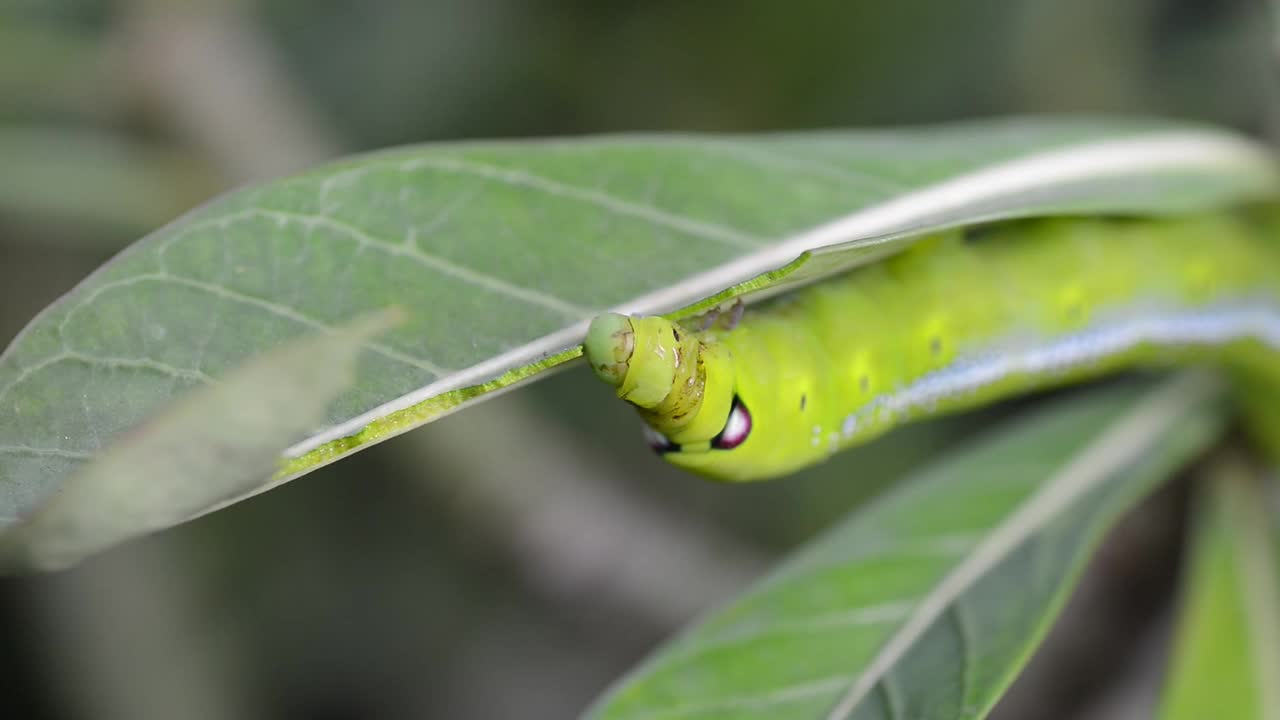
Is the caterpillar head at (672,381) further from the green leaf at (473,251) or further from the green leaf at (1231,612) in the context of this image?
the green leaf at (1231,612)

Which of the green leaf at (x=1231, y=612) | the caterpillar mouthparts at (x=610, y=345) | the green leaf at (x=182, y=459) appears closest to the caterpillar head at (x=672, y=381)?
the caterpillar mouthparts at (x=610, y=345)

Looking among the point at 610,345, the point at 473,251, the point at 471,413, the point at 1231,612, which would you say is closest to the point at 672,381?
the point at 610,345

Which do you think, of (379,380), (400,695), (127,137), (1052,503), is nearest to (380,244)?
(379,380)

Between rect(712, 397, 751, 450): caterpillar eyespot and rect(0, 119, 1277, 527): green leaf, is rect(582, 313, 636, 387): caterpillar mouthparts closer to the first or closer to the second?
rect(0, 119, 1277, 527): green leaf

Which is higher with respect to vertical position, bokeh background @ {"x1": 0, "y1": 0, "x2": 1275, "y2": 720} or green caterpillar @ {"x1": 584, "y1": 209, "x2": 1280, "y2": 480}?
bokeh background @ {"x1": 0, "y1": 0, "x2": 1275, "y2": 720}

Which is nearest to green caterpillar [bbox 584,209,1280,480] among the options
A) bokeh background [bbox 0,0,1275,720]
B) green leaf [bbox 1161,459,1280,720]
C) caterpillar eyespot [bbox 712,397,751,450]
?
caterpillar eyespot [bbox 712,397,751,450]

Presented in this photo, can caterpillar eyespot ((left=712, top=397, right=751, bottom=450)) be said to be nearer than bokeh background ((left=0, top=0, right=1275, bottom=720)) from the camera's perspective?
Yes

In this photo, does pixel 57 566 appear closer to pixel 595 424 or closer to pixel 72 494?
pixel 72 494
